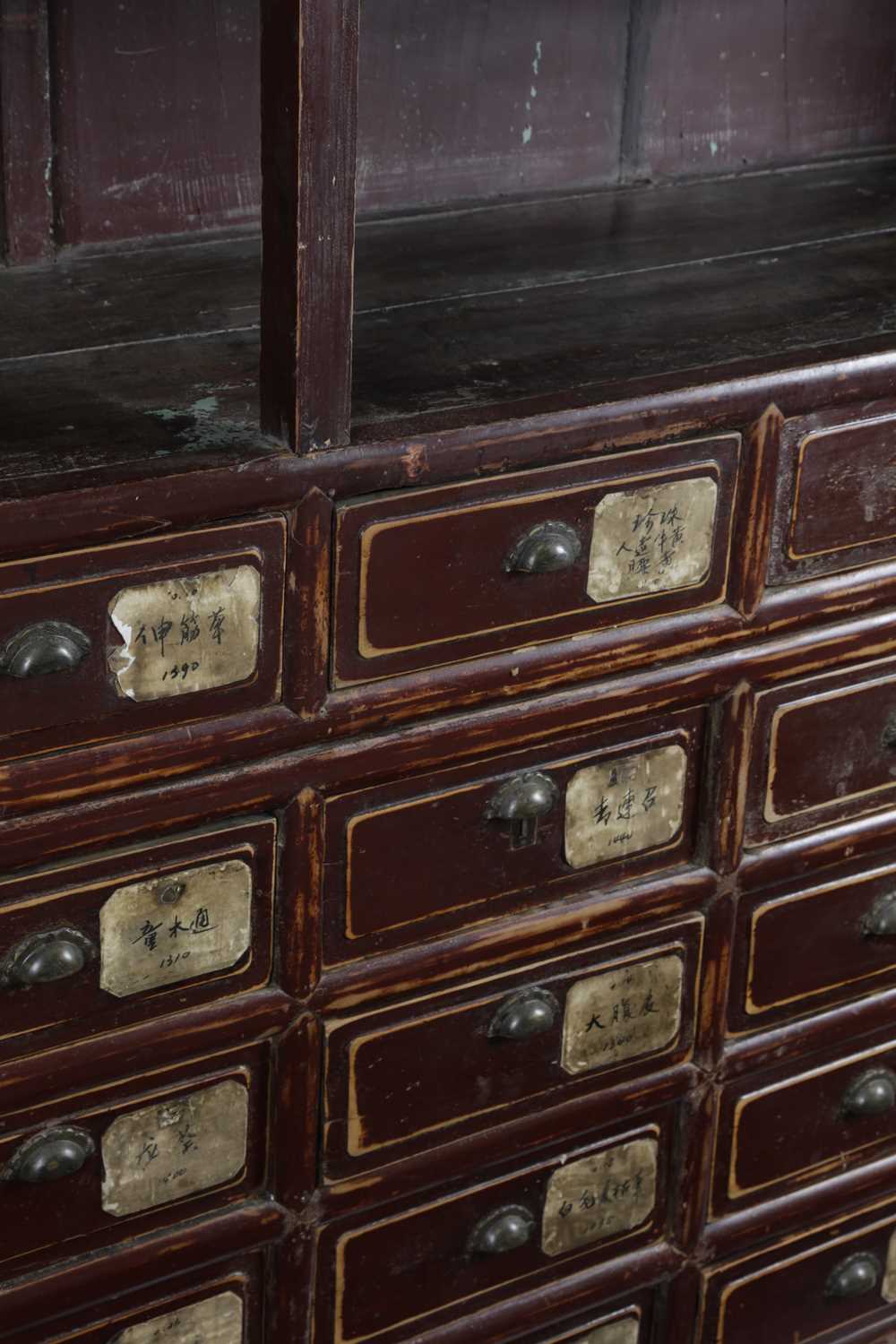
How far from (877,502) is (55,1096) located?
861 mm

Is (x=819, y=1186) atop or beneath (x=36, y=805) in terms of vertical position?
beneath

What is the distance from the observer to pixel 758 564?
5.51 ft

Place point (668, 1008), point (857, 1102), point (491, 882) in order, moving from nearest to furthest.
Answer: point (491, 882) → point (668, 1008) → point (857, 1102)

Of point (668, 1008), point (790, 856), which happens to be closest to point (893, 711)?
point (790, 856)

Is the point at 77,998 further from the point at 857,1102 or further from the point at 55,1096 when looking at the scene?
the point at 857,1102

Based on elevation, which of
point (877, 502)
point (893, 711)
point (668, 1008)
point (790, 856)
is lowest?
point (668, 1008)

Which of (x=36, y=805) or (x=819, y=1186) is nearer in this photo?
(x=36, y=805)

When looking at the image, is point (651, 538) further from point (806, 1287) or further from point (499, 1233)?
point (806, 1287)

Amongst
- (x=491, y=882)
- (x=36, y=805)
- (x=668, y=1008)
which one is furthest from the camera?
(x=668, y=1008)

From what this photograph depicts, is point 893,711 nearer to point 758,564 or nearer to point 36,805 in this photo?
point 758,564

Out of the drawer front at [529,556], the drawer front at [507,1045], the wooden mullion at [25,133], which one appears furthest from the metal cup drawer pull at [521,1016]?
the wooden mullion at [25,133]

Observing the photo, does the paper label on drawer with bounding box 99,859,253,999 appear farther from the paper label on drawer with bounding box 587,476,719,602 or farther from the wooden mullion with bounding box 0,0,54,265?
the wooden mullion with bounding box 0,0,54,265

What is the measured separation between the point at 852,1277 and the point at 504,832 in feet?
2.54

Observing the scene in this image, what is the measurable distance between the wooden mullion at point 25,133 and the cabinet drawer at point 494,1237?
3.09ft
